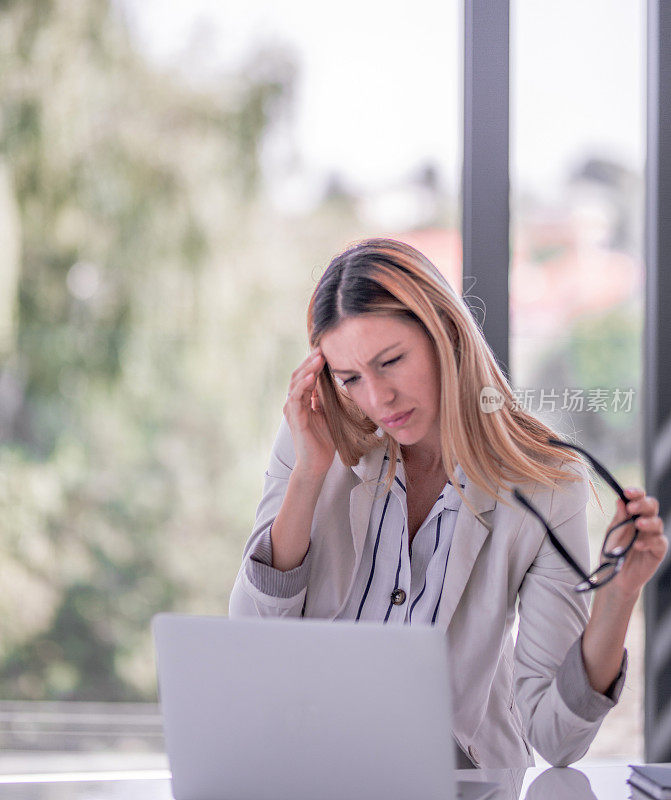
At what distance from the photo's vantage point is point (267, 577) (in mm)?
1603

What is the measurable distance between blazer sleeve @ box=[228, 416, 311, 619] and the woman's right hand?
0.30ft

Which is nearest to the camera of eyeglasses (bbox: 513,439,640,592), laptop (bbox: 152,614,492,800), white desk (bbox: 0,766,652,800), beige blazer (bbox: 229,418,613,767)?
laptop (bbox: 152,614,492,800)

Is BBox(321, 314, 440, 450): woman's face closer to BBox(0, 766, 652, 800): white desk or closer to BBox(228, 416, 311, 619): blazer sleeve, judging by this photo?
BBox(228, 416, 311, 619): blazer sleeve

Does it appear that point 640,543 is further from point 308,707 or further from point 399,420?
point 308,707

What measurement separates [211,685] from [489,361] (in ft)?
2.85

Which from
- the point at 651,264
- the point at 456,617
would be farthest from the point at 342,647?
the point at 651,264

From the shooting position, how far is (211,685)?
96 centimetres

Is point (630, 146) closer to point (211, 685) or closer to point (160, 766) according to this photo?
point (211, 685)

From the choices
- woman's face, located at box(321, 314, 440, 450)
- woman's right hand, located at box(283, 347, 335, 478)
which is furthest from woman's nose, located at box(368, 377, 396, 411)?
woman's right hand, located at box(283, 347, 335, 478)

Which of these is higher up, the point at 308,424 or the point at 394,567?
the point at 308,424

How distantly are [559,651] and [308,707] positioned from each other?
681 millimetres

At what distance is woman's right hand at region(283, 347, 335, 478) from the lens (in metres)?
1.65

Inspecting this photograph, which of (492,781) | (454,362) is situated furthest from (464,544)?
(492,781)

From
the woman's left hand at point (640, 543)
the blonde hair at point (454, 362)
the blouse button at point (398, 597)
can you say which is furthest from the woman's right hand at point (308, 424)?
the woman's left hand at point (640, 543)
